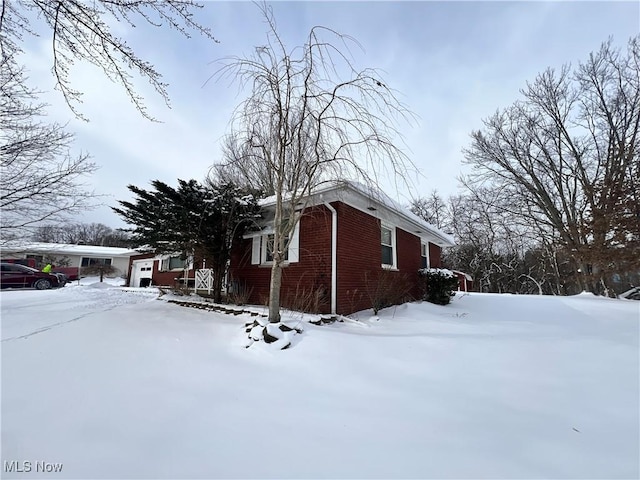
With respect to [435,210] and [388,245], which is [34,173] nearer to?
[388,245]

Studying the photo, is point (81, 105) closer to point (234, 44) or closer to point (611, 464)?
point (234, 44)

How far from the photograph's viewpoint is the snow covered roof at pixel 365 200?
5648mm

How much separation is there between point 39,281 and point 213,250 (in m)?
13.6

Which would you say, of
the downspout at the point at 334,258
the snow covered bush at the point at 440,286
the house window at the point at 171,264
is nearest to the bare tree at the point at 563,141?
the snow covered bush at the point at 440,286

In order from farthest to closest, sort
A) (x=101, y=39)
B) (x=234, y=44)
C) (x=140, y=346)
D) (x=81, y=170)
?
(x=81, y=170)
(x=234, y=44)
(x=140, y=346)
(x=101, y=39)

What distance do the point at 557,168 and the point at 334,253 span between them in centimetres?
1889

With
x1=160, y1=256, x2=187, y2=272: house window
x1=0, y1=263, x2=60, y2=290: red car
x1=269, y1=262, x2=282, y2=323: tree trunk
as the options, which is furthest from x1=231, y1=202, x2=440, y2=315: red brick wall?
x1=0, y1=263, x2=60, y2=290: red car

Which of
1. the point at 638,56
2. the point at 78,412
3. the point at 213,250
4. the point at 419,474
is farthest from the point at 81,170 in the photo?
the point at 638,56

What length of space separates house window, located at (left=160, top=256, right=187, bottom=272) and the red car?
558 centimetres

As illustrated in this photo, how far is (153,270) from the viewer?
17.8 m

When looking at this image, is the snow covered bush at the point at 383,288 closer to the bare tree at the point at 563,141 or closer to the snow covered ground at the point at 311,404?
the snow covered ground at the point at 311,404

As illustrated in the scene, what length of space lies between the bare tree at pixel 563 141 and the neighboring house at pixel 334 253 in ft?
35.2

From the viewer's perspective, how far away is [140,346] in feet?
13.2

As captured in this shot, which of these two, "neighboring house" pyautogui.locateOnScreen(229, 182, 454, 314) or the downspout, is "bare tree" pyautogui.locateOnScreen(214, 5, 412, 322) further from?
the downspout
